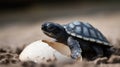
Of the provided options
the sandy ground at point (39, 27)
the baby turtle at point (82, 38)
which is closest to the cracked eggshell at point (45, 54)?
the baby turtle at point (82, 38)

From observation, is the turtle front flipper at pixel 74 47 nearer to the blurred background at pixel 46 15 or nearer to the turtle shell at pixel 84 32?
the turtle shell at pixel 84 32

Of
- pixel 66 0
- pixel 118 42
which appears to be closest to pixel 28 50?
pixel 118 42

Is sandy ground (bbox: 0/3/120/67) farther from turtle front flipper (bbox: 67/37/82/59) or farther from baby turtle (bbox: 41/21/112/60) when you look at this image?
turtle front flipper (bbox: 67/37/82/59)

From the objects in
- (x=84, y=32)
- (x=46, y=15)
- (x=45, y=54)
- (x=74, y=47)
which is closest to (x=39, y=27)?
(x=46, y=15)

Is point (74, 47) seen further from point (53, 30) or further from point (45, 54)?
point (45, 54)

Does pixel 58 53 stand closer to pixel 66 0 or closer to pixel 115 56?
pixel 115 56

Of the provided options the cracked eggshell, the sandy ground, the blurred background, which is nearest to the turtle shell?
the cracked eggshell
